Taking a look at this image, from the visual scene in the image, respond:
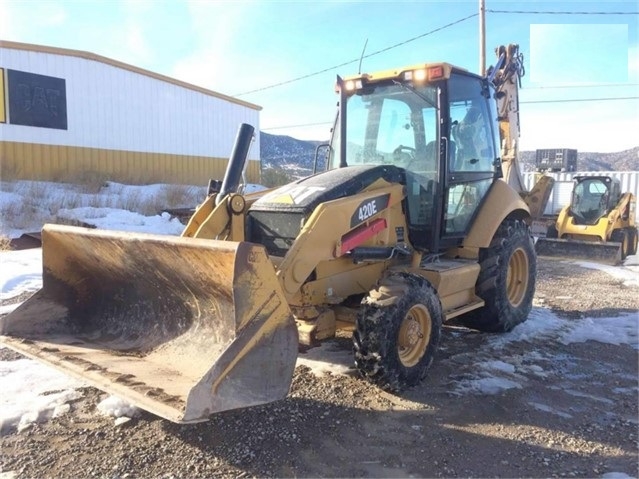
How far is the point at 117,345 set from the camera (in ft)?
13.6


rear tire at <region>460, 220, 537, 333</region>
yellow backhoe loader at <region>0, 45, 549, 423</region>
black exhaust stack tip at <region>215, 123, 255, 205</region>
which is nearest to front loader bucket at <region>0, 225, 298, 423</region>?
→ yellow backhoe loader at <region>0, 45, 549, 423</region>

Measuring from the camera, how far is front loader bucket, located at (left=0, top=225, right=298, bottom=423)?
3.04 m

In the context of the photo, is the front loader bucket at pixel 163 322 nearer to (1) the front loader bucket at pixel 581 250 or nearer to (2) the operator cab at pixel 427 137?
(2) the operator cab at pixel 427 137

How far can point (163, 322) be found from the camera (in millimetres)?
4219

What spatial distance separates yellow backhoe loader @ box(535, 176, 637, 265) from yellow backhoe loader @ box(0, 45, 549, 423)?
688 cm

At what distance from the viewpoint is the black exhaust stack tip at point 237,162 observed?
187 inches

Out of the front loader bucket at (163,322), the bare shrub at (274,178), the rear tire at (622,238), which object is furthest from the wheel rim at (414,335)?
the bare shrub at (274,178)

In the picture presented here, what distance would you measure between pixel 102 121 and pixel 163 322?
15916mm

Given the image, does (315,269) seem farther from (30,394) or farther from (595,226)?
(595,226)

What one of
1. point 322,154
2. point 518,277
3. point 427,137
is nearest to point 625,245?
point 518,277

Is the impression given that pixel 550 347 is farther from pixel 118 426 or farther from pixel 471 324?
pixel 118 426

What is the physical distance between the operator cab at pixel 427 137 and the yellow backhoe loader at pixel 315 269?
0.05 feet

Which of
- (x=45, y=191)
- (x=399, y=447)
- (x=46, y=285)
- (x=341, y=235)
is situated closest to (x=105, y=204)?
(x=45, y=191)

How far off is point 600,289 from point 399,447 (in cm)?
638
